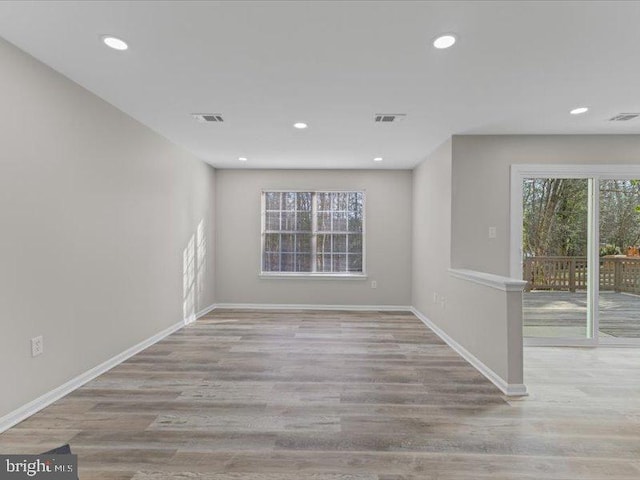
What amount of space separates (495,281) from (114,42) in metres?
3.22

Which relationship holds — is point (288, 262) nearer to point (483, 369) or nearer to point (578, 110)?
point (483, 369)

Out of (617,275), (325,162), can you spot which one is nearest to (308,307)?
(325,162)

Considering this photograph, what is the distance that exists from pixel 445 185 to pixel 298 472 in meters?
3.42

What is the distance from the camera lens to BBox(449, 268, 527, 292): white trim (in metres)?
2.74

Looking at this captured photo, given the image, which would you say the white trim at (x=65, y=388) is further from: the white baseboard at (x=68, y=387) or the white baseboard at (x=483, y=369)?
the white baseboard at (x=483, y=369)

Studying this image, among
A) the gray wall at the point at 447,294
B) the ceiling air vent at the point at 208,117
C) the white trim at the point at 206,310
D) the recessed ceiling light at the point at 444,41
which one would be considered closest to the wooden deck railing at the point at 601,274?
the gray wall at the point at 447,294

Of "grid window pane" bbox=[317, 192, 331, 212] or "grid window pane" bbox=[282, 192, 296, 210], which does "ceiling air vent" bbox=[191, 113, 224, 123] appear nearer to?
"grid window pane" bbox=[282, 192, 296, 210]

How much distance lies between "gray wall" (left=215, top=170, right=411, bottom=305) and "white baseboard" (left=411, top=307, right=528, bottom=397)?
149 cm

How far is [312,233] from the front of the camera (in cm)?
613

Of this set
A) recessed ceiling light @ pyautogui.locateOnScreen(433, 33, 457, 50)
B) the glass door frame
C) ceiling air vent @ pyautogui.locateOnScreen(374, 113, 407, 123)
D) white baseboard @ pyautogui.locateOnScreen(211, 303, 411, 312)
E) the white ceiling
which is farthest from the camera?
white baseboard @ pyautogui.locateOnScreen(211, 303, 411, 312)

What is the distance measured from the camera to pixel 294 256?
6133 mm

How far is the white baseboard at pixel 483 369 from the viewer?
273cm

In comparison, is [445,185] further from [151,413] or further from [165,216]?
[151,413]

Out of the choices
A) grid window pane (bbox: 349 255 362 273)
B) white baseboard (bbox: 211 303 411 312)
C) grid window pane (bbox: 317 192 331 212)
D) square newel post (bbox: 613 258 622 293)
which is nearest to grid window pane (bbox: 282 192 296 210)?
grid window pane (bbox: 317 192 331 212)
